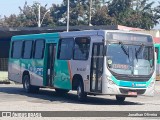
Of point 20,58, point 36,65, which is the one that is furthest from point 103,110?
point 20,58

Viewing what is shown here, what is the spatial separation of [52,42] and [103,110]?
6725 millimetres

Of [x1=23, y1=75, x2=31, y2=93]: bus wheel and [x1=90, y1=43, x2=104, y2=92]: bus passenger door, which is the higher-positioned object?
[x1=90, y1=43, x2=104, y2=92]: bus passenger door

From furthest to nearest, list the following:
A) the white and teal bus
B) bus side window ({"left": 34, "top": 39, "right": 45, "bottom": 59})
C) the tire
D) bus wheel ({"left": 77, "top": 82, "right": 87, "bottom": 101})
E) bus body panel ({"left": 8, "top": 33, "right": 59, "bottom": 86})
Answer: the tire < bus side window ({"left": 34, "top": 39, "right": 45, "bottom": 59}) < bus body panel ({"left": 8, "top": 33, "right": 59, "bottom": 86}) < bus wheel ({"left": 77, "top": 82, "right": 87, "bottom": 101}) < the white and teal bus

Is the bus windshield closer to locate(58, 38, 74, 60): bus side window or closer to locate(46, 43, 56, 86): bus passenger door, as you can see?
locate(58, 38, 74, 60): bus side window

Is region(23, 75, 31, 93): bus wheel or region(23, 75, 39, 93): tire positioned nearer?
region(23, 75, 39, 93): tire

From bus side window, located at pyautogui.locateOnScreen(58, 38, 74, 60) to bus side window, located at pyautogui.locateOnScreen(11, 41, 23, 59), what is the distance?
4275 mm

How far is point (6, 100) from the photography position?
66.5 ft

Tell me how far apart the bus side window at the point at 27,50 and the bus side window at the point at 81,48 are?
4400mm

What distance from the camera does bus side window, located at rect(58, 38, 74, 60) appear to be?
71.7 ft

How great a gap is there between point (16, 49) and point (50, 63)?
4102mm

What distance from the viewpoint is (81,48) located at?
2100cm

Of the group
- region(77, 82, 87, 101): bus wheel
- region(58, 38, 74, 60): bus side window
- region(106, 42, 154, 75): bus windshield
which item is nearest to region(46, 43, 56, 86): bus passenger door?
region(58, 38, 74, 60): bus side window

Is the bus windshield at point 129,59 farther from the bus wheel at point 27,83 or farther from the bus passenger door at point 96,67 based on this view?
the bus wheel at point 27,83

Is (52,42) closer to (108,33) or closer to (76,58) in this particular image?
(76,58)
